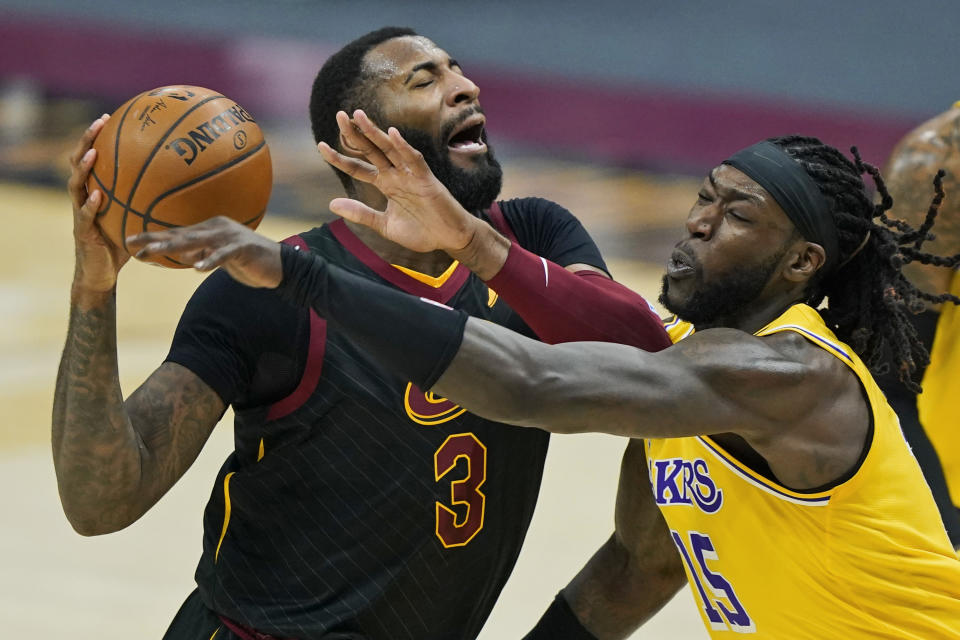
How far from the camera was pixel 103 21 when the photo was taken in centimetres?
1566

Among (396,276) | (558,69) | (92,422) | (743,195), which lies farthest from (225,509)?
(558,69)

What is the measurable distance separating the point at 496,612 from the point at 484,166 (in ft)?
9.18

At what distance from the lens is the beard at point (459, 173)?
3332mm

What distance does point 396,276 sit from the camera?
3.35 meters

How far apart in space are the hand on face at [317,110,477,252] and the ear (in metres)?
0.75

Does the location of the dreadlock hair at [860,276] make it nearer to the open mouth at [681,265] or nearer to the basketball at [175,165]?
the open mouth at [681,265]

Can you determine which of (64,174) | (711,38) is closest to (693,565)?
(64,174)

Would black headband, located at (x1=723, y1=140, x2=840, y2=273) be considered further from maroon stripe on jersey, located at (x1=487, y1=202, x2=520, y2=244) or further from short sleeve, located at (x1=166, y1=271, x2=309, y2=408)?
short sleeve, located at (x1=166, y1=271, x2=309, y2=408)

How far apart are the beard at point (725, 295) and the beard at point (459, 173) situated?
0.50 m

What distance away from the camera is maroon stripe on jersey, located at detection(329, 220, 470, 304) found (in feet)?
11.0

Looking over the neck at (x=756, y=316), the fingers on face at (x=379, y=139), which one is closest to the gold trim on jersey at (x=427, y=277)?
the fingers on face at (x=379, y=139)

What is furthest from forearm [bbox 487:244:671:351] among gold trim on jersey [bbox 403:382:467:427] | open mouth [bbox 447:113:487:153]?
open mouth [bbox 447:113:487:153]

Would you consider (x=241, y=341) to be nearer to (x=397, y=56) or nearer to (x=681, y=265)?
(x=397, y=56)

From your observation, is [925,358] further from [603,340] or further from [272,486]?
[272,486]
